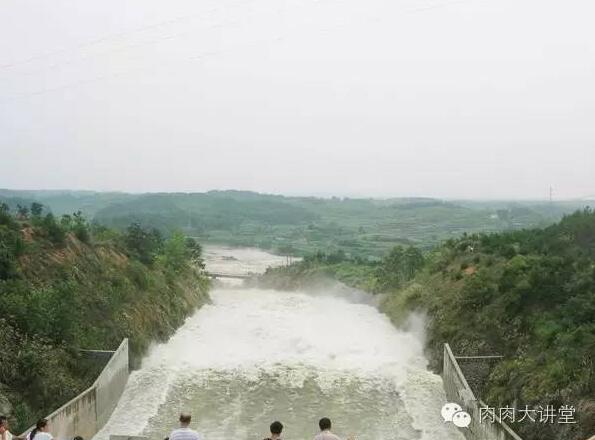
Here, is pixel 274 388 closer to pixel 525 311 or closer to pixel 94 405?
pixel 94 405

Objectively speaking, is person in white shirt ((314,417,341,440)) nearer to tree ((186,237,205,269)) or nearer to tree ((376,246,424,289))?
tree ((376,246,424,289))

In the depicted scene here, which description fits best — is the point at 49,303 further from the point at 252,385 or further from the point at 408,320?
the point at 408,320

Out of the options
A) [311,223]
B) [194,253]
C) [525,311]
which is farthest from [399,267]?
[311,223]

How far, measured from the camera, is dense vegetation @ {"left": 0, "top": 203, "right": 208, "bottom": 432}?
19.8m

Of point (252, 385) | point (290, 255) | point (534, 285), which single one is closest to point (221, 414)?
point (252, 385)

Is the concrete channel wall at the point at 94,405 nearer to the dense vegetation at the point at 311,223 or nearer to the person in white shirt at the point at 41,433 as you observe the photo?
the person in white shirt at the point at 41,433

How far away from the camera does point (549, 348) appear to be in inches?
807

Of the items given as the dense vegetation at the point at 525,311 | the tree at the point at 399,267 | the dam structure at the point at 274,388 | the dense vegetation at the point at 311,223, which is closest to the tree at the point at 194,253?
the tree at the point at 399,267

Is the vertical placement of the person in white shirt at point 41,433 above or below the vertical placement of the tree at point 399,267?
above

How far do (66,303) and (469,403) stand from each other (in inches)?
599

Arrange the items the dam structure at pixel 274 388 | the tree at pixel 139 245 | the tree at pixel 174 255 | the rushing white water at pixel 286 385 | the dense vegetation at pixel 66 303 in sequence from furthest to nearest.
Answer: the tree at pixel 174 255 < the tree at pixel 139 245 < the rushing white water at pixel 286 385 < the dam structure at pixel 274 388 < the dense vegetation at pixel 66 303

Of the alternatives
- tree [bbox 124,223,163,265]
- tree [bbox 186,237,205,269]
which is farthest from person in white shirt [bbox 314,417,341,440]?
tree [bbox 186,237,205,269]

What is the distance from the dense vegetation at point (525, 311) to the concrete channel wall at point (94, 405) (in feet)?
41.6

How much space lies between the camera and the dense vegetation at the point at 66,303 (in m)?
19.8
